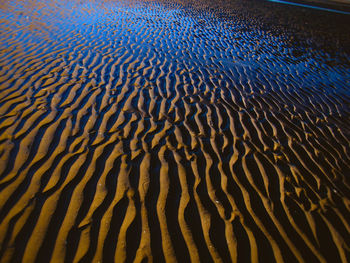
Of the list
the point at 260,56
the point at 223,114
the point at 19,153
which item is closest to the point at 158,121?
the point at 223,114

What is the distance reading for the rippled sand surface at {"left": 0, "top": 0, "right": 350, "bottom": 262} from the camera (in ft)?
8.34

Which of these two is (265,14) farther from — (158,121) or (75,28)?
(158,121)

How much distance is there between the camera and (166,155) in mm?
3619

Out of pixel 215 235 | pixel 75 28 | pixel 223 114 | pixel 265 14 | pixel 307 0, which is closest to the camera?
pixel 215 235

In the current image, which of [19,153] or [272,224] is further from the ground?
[19,153]

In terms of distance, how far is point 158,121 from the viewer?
4.36 metres

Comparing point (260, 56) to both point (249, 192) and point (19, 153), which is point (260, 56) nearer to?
point (249, 192)

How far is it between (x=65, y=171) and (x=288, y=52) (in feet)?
32.2

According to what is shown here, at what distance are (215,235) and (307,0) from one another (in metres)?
27.5

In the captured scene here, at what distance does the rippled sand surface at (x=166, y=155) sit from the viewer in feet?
8.34

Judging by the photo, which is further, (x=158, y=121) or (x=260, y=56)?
(x=260, y=56)

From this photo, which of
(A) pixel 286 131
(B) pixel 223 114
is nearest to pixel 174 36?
(B) pixel 223 114

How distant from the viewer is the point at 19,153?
333cm

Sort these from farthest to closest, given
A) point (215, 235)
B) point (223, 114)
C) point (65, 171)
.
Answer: point (223, 114) → point (65, 171) → point (215, 235)
